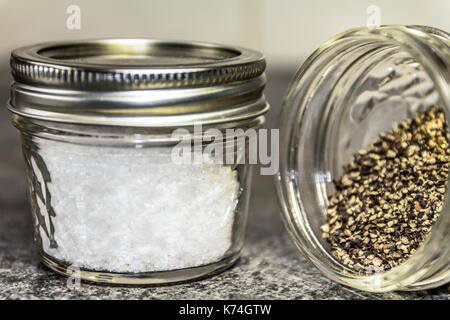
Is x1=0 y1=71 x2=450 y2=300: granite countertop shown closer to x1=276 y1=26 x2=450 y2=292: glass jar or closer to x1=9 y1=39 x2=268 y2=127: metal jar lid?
x1=276 y1=26 x2=450 y2=292: glass jar

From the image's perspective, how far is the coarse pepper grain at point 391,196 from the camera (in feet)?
2.69

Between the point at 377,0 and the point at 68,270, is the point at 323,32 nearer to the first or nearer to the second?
the point at 377,0

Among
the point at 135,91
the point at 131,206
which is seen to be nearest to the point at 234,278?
the point at 131,206

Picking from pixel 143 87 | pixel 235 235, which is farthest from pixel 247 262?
pixel 143 87

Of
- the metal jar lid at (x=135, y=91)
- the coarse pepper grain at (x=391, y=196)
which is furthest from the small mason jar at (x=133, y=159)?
the coarse pepper grain at (x=391, y=196)

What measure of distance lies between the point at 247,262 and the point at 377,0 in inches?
55.4

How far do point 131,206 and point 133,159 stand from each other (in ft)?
0.20

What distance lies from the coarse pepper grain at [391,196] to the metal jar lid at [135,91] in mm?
216

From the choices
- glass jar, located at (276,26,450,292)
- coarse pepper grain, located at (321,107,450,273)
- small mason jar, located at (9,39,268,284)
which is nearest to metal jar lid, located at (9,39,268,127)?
small mason jar, located at (9,39,268,284)

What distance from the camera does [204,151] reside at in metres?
0.79

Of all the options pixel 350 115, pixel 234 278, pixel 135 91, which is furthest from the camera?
pixel 350 115

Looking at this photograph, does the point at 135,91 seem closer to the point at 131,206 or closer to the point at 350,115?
the point at 131,206

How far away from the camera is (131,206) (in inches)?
30.3

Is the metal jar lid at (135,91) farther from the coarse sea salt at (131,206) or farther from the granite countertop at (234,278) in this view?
the granite countertop at (234,278)
